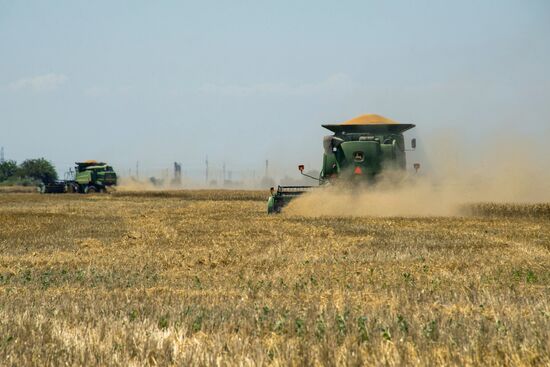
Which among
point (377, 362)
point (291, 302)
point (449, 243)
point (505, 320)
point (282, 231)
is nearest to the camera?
point (377, 362)

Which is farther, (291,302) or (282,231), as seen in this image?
(282,231)

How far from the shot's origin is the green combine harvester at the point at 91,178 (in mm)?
70062

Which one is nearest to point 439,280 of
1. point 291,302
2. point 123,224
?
point 291,302

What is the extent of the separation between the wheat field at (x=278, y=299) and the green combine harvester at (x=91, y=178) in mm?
52944

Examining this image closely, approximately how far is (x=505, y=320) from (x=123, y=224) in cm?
1866

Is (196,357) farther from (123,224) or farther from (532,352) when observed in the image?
(123,224)

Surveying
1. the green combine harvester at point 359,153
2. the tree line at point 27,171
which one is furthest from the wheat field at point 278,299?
the tree line at point 27,171

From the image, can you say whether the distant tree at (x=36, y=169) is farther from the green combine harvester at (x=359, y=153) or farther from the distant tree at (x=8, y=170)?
the green combine harvester at (x=359, y=153)

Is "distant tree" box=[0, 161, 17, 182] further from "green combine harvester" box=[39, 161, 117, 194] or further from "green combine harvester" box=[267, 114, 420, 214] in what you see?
"green combine harvester" box=[267, 114, 420, 214]

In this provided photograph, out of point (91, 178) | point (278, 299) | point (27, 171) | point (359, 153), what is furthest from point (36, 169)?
point (278, 299)

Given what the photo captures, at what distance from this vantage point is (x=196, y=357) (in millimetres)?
5414

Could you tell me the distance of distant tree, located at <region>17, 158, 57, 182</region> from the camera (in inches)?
4534

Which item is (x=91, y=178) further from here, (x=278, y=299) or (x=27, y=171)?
(x=278, y=299)

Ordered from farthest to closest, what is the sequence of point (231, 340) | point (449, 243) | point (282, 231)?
point (282, 231) < point (449, 243) < point (231, 340)
